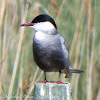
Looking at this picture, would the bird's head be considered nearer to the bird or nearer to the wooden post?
the bird

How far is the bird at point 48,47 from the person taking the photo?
1922 millimetres

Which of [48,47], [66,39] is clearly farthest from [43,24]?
[66,39]

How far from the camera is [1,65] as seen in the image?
2.23m

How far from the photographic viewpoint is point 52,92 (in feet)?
4.90

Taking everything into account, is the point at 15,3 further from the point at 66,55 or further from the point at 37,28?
the point at 66,55

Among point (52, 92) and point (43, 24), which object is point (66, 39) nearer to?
point (43, 24)

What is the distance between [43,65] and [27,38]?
32.9 inches

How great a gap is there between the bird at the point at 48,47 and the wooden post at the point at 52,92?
A: 347mm

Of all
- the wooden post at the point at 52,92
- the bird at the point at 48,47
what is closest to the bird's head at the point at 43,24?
the bird at the point at 48,47

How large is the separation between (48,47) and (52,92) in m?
0.51

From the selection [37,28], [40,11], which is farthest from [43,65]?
[40,11]

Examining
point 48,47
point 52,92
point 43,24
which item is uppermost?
point 43,24

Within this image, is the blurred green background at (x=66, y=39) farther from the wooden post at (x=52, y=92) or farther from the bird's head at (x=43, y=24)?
the wooden post at (x=52, y=92)

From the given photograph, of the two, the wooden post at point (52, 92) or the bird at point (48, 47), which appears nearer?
the wooden post at point (52, 92)
